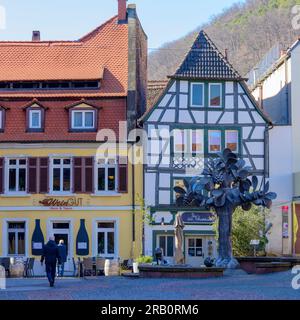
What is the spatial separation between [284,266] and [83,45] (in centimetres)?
2096

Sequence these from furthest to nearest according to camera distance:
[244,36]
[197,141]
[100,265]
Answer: [244,36], [197,141], [100,265]

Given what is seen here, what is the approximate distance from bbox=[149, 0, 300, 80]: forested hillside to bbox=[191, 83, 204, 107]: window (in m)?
25.5

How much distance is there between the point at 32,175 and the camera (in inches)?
1731

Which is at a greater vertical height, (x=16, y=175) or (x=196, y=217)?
(x=16, y=175)

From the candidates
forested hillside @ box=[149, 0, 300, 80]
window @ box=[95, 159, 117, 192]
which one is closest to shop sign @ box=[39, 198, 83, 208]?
window @ box=[95, 159, 117, 192]

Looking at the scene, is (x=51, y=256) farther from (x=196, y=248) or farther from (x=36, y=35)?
(x=36, y=35)

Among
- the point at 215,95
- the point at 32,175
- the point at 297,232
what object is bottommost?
the point at 297,232

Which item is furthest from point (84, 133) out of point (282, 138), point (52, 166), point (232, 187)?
point (232, 187)

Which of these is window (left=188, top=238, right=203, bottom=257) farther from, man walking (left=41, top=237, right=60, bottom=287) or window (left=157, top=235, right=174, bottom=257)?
man walking (left=41, top=237, right=60, bottom=287)

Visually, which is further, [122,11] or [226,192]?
[122,11]

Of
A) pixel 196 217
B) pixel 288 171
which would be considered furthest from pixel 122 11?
pixel 288 171

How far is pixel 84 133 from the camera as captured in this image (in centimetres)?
4438

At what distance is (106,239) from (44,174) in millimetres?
4321

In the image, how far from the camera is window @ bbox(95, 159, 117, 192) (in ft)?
144
